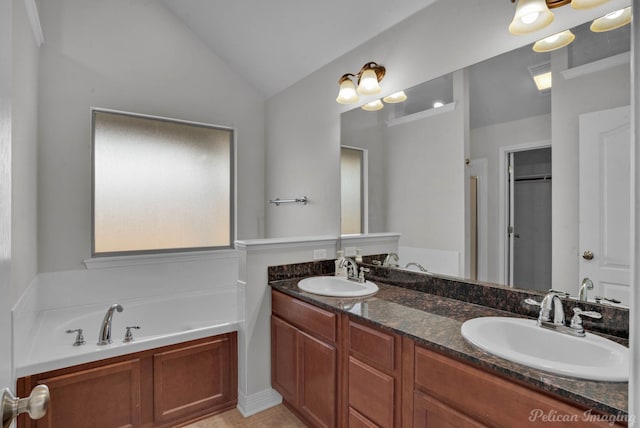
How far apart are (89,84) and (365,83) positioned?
7.36 ft

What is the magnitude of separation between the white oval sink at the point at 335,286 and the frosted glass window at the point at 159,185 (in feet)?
4.91

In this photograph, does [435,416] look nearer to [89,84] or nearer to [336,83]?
[336,83]

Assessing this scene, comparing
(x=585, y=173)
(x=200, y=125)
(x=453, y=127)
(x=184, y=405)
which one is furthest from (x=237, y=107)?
(x=585, y=173)

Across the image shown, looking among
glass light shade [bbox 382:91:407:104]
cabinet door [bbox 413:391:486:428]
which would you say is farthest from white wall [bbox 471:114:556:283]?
cabinet door [bbox 413:391:486:428]

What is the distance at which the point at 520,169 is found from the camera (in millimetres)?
1575

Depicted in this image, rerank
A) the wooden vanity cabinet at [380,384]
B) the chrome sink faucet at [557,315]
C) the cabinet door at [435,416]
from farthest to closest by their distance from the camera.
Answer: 1. the chrome sink faucet at [557,315]
2. the cabinet door at [435,416]
3. the wooden vanity cabinet at [380,384]

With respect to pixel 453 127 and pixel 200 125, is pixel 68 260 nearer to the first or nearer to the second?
pixel 200 125

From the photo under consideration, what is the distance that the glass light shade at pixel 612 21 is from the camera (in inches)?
50.2

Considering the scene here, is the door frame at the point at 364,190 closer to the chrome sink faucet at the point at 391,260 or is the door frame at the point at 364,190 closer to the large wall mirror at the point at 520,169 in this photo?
the large wall mirror at the point at 520,169

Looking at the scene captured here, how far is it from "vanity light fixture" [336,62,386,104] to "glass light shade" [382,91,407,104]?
10cm

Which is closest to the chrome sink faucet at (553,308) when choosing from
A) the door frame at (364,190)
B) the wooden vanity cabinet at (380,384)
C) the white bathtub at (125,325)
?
the wooden vanity cabinet at (380,384)

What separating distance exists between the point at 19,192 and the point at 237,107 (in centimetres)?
205

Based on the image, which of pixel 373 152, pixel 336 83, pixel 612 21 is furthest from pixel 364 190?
pixel 612 21

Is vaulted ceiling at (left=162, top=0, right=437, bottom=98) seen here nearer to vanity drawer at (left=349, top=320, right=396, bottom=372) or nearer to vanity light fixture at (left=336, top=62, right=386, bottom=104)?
vanity light fixture at (left=336, top=62, right=386, bottom=104)
